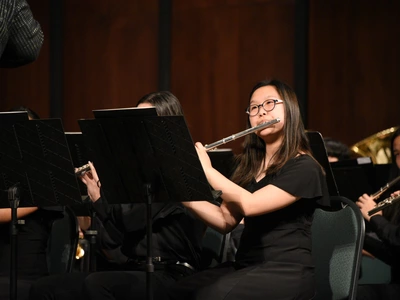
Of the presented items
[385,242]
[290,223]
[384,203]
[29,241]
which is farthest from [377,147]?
[29,241]

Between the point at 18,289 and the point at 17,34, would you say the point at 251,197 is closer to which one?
the point at 18,289

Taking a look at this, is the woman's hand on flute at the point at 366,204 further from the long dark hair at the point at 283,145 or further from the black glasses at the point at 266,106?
the black glasses at the point at 266,106

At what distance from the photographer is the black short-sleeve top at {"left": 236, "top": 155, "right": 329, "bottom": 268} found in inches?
105

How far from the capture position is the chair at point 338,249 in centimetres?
264

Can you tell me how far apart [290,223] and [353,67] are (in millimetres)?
3621

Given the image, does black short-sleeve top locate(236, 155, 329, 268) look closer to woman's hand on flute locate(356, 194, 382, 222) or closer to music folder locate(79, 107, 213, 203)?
music folder locate(79, 107, 213, 203)

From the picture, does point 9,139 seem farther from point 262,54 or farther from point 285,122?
point 262,54

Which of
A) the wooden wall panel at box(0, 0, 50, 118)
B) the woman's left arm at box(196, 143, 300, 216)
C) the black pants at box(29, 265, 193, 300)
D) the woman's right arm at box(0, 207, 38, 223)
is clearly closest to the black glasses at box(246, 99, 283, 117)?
the woman's left arm at box(196, 143, 300, 216)

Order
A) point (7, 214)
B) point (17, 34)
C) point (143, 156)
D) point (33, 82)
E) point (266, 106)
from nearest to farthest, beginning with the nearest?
point (17, 34) → point (143, 156) → point (266, 106) → point (7, 214) → point (33, 82)

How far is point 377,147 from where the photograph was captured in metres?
5.59

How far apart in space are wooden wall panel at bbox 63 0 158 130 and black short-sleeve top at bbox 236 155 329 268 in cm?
414

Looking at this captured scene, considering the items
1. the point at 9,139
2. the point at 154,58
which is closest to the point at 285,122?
the point at 9,139

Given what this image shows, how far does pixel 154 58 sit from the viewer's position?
6.78 m

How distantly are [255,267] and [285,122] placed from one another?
59cm
